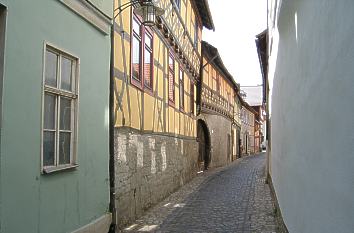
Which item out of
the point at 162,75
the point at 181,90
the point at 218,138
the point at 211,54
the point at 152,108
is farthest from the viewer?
the point at 218,138

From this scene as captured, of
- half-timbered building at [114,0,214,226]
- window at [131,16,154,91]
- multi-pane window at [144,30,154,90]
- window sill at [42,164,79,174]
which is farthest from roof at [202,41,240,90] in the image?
window sill at [42,164,79,174]

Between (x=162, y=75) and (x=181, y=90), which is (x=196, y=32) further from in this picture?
(x=162, y=75)

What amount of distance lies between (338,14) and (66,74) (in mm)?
3955

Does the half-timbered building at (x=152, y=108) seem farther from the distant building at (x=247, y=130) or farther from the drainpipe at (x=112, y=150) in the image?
the distant building at (x=247, y=130)

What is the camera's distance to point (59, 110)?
5590 mm

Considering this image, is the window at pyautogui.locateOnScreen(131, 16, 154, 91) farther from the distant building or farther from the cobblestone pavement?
the distant building

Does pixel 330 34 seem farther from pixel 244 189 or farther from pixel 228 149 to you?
pixel 228 149

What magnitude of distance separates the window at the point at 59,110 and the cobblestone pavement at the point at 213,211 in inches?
111

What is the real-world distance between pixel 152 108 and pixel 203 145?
12.3 meters

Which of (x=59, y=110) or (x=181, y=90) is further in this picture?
(x=181, y=90)

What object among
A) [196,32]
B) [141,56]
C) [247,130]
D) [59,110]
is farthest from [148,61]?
[247,130]

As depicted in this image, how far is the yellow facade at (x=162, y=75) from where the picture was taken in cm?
831

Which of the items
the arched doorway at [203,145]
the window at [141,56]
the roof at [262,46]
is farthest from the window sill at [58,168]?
the arched doorway at [203,145]

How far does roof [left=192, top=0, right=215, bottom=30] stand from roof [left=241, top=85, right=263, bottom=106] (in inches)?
1703
